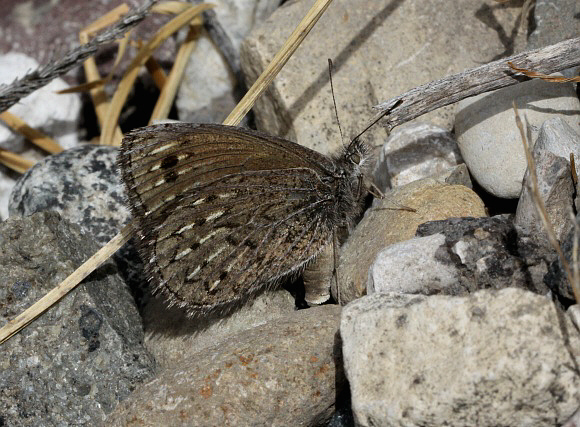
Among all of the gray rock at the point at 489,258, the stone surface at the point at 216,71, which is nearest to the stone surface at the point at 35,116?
the stone surface at the point at 216,71

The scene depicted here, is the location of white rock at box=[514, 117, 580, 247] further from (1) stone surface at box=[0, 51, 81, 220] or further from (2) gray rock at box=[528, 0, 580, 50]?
(1) stone surface at box=[0, 51, 81, 220]

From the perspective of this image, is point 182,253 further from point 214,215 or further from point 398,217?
point 398,217

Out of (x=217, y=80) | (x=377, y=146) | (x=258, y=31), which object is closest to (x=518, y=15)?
(x=377, y=146)

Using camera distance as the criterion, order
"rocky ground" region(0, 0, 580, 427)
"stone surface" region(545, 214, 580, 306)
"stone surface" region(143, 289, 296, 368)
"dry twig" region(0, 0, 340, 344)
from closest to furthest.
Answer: "rocky ground" region(0, 0, 580, 427) < "stone surface" region(545, 214, 580, 306) < "dry twig" region(0, 0, 340, 344) < "stone surface" region(143, 289, 296, 368)

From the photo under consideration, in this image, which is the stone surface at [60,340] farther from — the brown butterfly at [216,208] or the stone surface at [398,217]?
the stone surface at [398,217]

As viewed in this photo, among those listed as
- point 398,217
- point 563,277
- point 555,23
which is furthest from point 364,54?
point 563,277

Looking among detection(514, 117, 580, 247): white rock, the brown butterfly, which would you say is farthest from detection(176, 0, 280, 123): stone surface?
detection(514, 117, 580, 247): white rock
